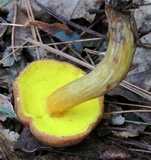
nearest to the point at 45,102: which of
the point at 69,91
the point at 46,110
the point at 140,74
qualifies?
the point at 46,110

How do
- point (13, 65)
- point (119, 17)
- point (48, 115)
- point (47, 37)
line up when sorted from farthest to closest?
point (47, 37), point (13, 65), point (48, 115), point (119, 17)

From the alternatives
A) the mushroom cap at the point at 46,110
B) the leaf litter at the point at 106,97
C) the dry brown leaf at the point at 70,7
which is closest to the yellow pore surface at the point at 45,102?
the mushroom cap at the point at 46,110

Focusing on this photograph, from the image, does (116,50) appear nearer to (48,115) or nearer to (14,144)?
(48,115)

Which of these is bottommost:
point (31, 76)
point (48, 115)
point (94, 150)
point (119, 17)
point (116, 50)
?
point (94, 150)

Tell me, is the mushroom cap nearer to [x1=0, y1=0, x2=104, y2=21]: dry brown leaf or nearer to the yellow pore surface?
the yellow pore surface

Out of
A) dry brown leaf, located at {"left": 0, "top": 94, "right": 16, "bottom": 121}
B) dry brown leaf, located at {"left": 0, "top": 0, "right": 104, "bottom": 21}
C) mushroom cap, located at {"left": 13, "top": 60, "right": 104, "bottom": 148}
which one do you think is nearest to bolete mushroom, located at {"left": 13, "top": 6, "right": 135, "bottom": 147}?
mushroom cap, located at {"left": 13, "top": 60, "right": 104, "bottom": 148}

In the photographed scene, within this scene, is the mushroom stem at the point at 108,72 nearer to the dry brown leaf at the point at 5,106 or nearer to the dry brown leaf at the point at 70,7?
the dry brown leaf at the point at 5,106

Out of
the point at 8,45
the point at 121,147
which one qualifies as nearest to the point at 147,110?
the point at 121,147

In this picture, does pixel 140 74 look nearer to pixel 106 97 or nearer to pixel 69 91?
pixel 106 97
